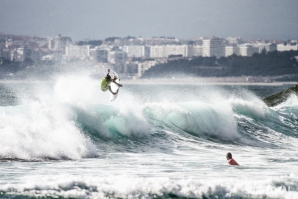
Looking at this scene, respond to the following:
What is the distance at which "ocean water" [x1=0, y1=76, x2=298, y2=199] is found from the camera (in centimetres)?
1559

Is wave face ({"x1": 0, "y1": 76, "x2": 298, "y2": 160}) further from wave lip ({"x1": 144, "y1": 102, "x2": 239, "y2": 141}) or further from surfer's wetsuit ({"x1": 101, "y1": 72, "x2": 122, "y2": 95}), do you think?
surfer's wetsuit ({"x1": 101, "y1": 72, "x2": 122, "y2": 95})

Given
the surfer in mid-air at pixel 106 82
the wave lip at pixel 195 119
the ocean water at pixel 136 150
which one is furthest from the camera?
the wave lip at pixel 195 119

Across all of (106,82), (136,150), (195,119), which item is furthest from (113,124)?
(195,119)

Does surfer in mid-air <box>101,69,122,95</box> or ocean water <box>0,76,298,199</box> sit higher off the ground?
surfer in mid-air <box>101,69,122,95</box>

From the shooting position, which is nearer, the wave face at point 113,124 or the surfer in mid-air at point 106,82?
the wave face at point 113,124

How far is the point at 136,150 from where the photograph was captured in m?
23.2

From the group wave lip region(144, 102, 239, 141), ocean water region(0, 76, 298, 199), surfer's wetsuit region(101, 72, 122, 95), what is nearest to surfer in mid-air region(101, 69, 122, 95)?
surfer's wetsuit region(101, 72, 122, 95)

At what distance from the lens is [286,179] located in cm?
1673

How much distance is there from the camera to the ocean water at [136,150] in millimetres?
15586

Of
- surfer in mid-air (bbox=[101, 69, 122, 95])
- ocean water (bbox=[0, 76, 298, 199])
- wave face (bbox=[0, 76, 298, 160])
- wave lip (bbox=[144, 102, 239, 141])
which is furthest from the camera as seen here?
wave lip (bbox=[144, 102, 239, 141])

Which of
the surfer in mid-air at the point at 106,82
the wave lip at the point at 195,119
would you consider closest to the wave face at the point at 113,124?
the wave lip at the point at 195,119

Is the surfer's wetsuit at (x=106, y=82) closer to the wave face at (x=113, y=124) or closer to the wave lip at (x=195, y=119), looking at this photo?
the wave face at (x=113, y=124)

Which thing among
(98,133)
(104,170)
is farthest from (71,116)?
(104,170)

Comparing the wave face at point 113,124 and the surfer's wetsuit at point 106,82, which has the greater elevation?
the surfer's wetsuit at point 106,82
